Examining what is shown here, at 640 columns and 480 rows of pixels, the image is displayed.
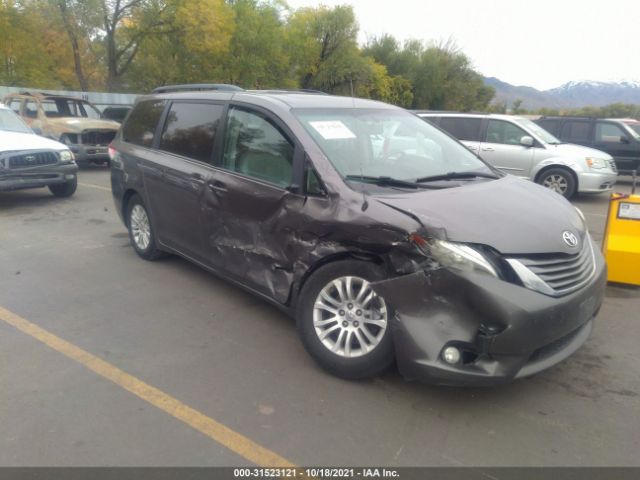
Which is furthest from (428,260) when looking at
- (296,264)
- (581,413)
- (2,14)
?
(2,14)

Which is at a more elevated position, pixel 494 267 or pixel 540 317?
pixel 494 267

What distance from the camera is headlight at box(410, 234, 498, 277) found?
2953mm

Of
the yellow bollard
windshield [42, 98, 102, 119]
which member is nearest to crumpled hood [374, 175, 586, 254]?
the yellow bollard

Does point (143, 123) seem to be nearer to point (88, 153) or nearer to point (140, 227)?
point (140, 227)

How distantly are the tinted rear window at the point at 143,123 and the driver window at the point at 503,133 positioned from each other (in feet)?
25.1

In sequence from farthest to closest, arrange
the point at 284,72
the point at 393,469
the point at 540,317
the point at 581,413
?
the point at 284,72
the point at 581,413
the point at 540,317
the point at 393,469

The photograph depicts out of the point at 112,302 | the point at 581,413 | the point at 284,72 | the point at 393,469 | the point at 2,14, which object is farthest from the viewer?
the point at 284,72

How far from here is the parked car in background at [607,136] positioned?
13523mm

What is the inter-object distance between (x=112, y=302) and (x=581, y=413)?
12.5 feet

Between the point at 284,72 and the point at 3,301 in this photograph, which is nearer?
the point at 3,301

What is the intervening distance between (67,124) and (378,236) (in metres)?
11.9

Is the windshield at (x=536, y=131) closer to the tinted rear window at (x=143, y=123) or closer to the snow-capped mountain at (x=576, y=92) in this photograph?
the tinted rear window at (x=143, y=123)

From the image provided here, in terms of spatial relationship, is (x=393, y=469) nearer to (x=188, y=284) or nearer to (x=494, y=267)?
(x=494, y=267)

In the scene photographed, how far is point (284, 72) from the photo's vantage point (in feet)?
127
